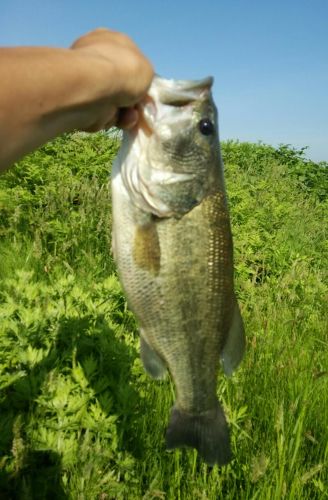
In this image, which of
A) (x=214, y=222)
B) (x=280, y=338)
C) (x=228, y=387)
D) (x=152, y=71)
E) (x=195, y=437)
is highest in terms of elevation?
(x=152, y=71)

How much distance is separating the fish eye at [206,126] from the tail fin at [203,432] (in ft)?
3.93

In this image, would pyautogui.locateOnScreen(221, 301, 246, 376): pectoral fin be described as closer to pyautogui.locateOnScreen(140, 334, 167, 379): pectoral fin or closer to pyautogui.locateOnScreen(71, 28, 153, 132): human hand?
pyautogui.locateOnScreen(140, 334, 167, 379): pectoral fin

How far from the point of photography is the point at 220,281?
218cm

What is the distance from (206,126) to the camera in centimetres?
215

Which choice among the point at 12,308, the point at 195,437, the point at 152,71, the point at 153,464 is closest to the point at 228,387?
the point at 153,464

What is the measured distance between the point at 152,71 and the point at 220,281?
86 cm

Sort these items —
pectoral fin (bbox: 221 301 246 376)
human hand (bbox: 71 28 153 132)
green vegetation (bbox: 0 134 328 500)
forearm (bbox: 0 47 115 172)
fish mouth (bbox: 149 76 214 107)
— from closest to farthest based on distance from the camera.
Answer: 1. forearm (bbox: 0 47 115 172)
2. human hand (bbox: 71 28 153 132)
3. fish mouth (bbox: 149 76 214 107)
4. pectoral fin (bbox: 221 301 246 376)
5. green vegetation (bbox: 0 134 328 500)

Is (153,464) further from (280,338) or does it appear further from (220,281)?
(280,338)

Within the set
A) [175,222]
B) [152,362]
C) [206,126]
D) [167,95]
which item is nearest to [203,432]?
[152,362]

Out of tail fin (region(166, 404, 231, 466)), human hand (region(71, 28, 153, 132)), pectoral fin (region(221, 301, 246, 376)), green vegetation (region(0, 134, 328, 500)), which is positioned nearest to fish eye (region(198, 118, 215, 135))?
human hand (region(71, 28, 153, 132))

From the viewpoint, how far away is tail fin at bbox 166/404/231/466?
7.68ft

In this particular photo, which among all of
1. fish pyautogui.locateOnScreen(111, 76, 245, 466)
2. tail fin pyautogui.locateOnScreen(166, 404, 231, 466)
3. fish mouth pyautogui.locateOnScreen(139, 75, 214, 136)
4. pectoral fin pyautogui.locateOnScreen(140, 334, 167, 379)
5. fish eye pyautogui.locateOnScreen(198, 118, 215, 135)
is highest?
fish mouth pyautogui.locateOnScreen(139, 75, 214, 136)

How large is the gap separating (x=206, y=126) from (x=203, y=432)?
1.32 metres

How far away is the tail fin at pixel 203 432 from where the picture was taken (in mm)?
2342
